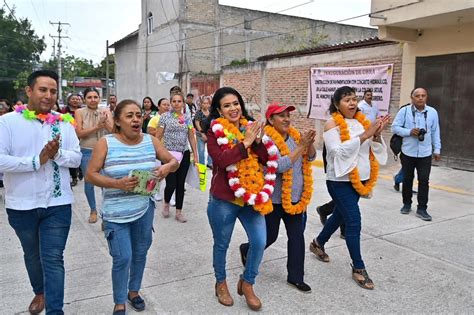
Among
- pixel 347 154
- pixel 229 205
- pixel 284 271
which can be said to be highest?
pixel 347 154

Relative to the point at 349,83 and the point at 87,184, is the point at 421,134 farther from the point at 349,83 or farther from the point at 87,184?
the point at 349,83

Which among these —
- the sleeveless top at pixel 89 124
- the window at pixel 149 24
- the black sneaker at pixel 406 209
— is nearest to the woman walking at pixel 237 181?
the sleeveless top at pixel 89 124

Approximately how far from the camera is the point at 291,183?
11.5 feet

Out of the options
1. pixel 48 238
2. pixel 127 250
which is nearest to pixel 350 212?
pixel 127 250

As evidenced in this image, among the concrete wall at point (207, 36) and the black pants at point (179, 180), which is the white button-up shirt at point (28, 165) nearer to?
the black pants at point (179, 180)

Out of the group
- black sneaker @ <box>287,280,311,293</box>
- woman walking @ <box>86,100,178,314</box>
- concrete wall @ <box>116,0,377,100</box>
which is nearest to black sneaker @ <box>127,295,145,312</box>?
woman walking @ <box>86,100,178,314</box>

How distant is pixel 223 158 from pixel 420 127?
12.7 feet

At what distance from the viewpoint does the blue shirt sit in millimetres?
5824

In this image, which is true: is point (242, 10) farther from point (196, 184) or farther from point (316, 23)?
point (196, 184)

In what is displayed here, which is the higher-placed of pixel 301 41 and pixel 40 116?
pixel 301 41

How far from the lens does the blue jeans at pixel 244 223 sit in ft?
10.6

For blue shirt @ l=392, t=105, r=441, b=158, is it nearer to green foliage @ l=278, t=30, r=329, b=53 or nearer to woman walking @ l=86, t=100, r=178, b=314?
woman walking @ l=86, t=100, r=178, b=314

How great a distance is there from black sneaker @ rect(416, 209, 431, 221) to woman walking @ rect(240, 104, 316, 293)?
292cm

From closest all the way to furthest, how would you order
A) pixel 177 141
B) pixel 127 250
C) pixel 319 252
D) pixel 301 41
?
pixel 127 250 → pixel 319 252 → pixel 177 141 → pixel 301 41
